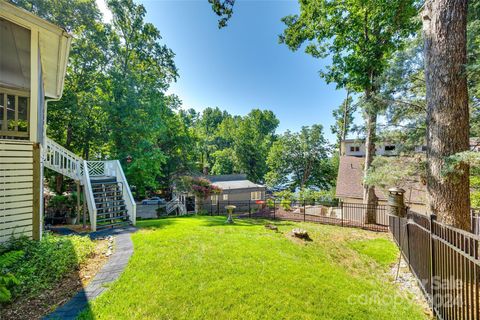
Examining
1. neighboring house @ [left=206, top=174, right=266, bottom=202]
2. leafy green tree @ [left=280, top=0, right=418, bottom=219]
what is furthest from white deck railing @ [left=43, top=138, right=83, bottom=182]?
neighboring house @ [left=206, top=174, right=266, bottom=202]

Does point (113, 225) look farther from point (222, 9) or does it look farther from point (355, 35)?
point (355, 35)

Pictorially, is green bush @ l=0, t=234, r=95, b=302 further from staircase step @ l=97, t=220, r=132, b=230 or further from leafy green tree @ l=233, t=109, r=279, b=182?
leafy green tree @ l=233, t=109, r=279, b=182

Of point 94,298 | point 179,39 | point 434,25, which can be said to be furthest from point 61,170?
point 434,25

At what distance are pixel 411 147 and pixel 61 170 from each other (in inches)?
550

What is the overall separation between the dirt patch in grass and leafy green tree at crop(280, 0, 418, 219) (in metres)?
10.4

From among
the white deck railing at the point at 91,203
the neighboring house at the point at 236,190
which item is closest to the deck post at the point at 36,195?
the white deck railing at the point at 91,203

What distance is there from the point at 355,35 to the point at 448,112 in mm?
9108

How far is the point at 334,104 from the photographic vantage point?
33.1 meters

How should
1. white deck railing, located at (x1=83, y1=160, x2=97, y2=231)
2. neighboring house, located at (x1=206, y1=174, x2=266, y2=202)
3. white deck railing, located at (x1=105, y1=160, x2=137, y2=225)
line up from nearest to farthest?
1. white deck railing, located at (x1=83, y1=160, x2=97, y2=231)
2. white deck railing, located at (x1=105, y1=160, x2=137, y2=225)
3. neighboring house, located at (x1=206, y1=174, x2=266, y2=202)

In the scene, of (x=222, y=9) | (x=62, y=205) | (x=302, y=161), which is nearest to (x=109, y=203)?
(x=62, y=205)

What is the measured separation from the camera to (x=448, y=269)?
2859mm

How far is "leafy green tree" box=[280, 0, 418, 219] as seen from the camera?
29.9ft

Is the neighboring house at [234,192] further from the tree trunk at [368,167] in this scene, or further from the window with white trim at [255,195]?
the tree trunk at [368,167]

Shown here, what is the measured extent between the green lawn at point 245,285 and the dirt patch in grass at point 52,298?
0.67m
